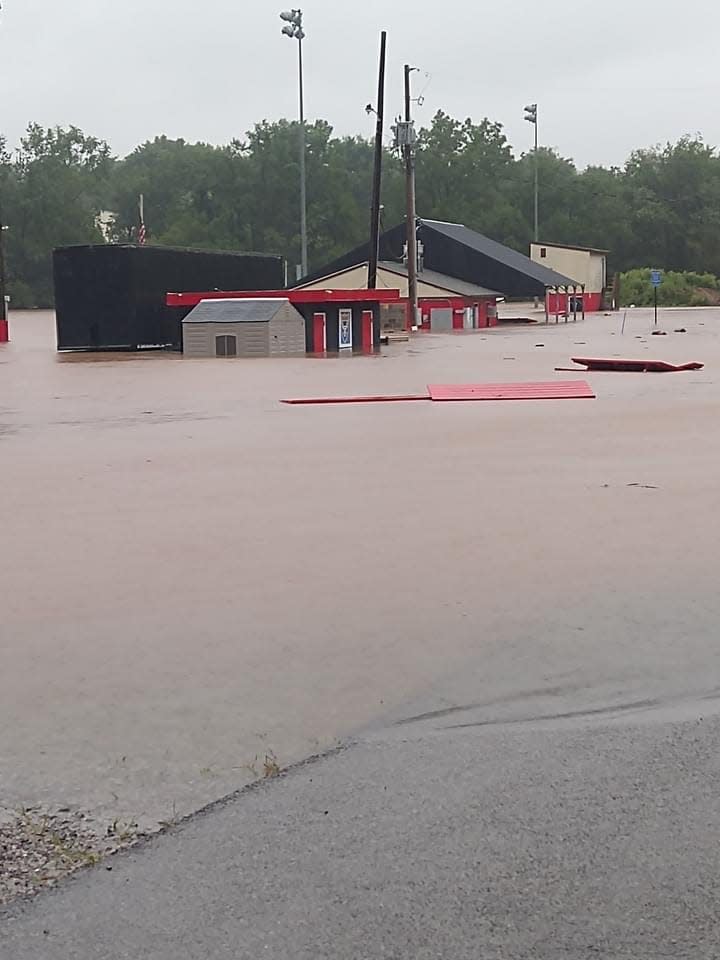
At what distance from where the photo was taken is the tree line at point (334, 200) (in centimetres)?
12112

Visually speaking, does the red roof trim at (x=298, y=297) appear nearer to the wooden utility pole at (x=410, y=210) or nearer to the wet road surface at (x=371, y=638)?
the wooden utility pole at (x=410, y=210)

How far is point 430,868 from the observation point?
468cm

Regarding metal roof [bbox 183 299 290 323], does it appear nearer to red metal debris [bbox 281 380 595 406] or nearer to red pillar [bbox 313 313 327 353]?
red pillar [bbox 313 313 327 353]

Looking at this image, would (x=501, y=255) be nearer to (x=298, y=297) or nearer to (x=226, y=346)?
(x=298, y=297)

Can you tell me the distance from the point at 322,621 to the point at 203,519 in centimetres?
392

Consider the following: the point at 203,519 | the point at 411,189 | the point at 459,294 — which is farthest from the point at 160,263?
the point at 203,519

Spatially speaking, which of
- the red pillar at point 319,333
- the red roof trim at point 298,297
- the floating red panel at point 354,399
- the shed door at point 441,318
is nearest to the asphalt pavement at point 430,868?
the floating red panel at point 354,399

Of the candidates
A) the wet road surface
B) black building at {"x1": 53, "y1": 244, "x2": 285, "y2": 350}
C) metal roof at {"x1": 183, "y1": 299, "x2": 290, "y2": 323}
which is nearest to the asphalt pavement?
the wet road surface

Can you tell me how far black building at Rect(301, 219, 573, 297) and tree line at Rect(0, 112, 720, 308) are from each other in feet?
161

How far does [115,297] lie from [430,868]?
4352 cm

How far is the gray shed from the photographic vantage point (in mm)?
42156

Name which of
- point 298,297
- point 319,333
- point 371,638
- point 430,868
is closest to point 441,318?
point 319,333

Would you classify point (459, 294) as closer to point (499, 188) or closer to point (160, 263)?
point (160, 263)

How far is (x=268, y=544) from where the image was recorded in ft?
36.0
